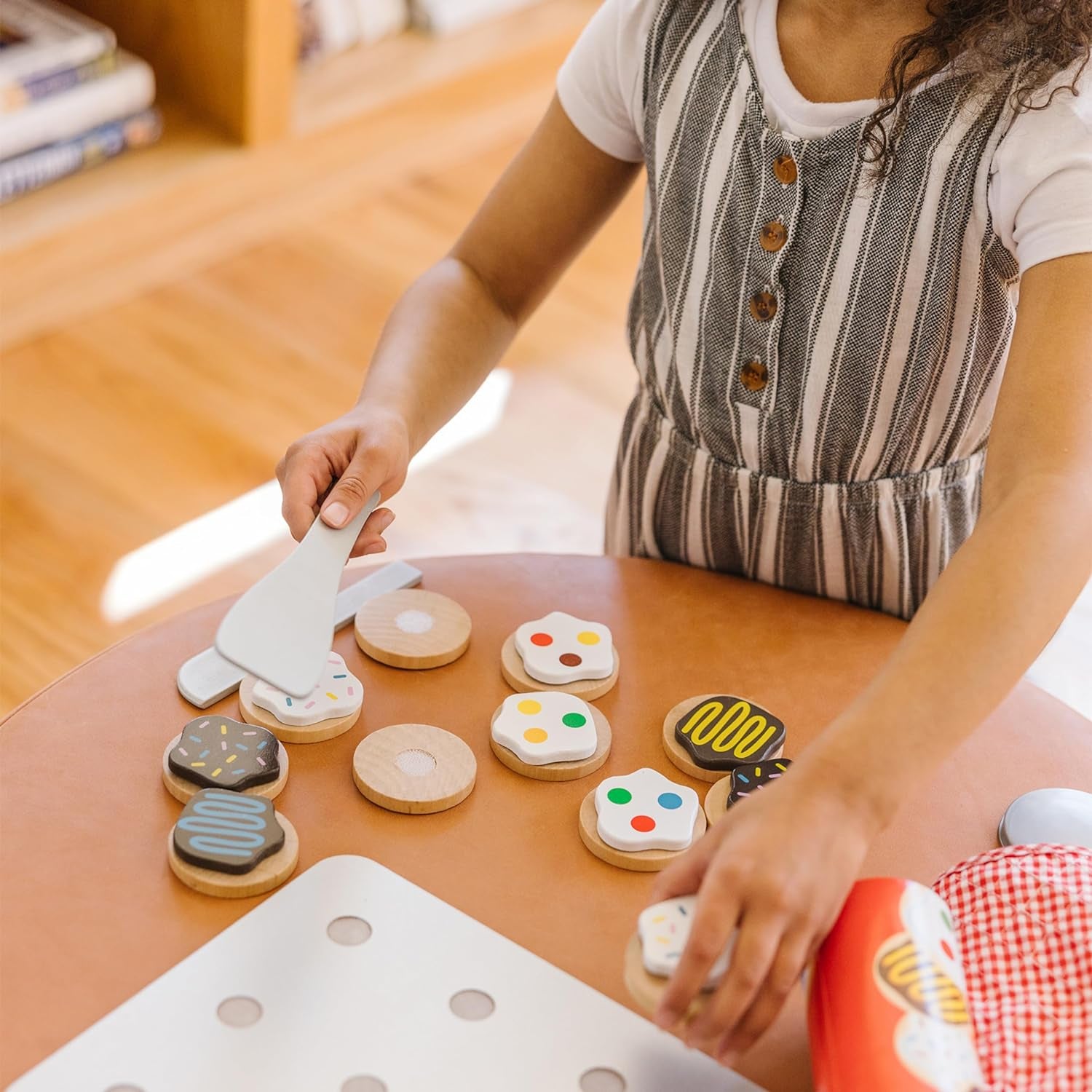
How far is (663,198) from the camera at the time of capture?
0.89m

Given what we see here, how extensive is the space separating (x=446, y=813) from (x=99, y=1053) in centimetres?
19

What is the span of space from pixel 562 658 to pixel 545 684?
2cm

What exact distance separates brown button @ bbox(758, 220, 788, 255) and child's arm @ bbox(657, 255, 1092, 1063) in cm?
15

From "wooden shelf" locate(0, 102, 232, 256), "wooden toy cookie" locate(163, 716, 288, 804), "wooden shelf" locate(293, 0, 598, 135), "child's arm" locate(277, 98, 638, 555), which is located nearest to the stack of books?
"wooden shelf" locate(0, 102, 232, 256)

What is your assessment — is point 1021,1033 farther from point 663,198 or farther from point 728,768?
point 663,198

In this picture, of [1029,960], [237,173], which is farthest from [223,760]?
[237,173]

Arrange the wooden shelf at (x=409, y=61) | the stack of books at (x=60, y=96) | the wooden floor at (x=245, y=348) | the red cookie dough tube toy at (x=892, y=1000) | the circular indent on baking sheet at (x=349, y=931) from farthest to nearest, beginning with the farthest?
1. the wooden shelf at (x=409, y=61)
2. the stack of books at (x=60, y=96)
3. the wooden floor at (x=245, y=348)
4. the circular indent on baking sheet at (x=349, y=931)
5. the red cookie dough tube toy at (x=892, y=1000)

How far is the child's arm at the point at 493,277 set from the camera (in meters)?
0.86

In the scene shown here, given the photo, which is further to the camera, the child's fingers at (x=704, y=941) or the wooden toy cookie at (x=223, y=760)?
the wooden toy cookie at (x=223, y=760)

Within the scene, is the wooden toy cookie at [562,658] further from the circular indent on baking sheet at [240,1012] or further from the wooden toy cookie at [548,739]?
the circular indent on baking sheet at [240,1012]

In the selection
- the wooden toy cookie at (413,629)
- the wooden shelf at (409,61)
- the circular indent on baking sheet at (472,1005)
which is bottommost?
the wooden shelf at (409,61)

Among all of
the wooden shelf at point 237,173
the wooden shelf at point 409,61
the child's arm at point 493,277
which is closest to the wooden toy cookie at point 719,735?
the child's arm at point 493,277

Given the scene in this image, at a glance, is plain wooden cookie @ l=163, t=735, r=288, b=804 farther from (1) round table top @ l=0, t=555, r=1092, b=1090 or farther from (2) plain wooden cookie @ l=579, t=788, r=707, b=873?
(2) plain wooden cookie @ l=579, t=788, r=707, b=873

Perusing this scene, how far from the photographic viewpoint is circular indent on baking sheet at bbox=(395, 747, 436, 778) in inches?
27.4
